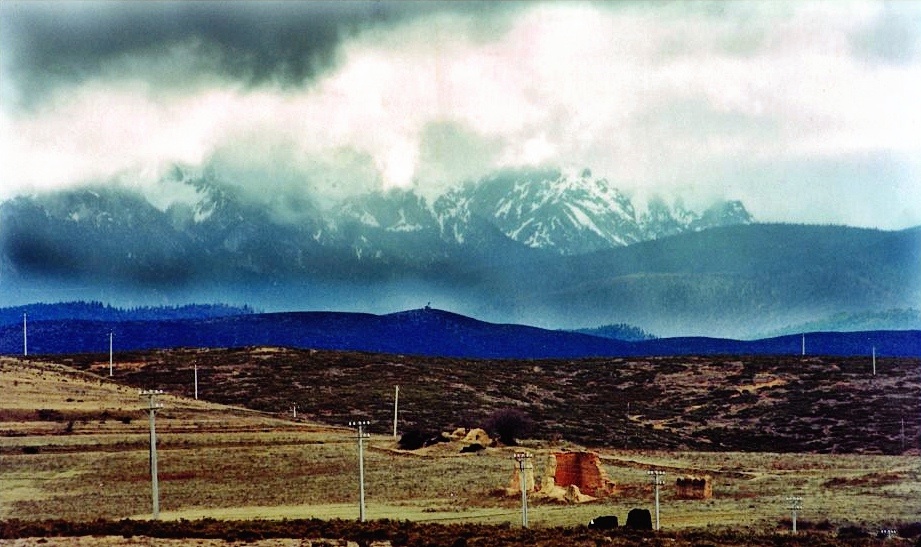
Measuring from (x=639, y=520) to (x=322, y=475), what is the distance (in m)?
41.5

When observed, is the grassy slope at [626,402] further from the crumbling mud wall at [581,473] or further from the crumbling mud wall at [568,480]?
the crumbling mud wall at [568,480]

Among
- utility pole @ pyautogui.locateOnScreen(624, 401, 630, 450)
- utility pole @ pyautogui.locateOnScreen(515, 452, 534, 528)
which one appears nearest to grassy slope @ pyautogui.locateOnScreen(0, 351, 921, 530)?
utility pole @ pyautogui.locateOnScreen(515, 452, 534, 528)

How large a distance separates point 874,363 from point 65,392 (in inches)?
3909

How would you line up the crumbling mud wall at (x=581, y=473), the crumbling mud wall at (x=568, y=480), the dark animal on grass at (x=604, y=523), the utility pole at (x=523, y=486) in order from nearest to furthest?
1. the dark animal on grass at (x=604, y=523)
2. the utility pole at (x=523, y=486)
3. the crumbling mud wall at (x=568, y=480)
4. the crumbling mud wall at (x=581, y=473)

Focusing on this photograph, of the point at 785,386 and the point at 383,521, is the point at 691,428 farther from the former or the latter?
the point at 383,521

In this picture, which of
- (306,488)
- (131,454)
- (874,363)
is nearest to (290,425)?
(131,454)

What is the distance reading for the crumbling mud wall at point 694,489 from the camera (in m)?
95.9

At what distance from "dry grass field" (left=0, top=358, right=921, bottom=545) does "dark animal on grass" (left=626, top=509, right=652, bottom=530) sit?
2003mm

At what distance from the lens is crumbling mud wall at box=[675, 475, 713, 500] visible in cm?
9588

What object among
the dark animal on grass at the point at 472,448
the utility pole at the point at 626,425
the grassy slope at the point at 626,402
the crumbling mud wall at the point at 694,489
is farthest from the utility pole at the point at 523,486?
the grassy slope at the point at 626,402

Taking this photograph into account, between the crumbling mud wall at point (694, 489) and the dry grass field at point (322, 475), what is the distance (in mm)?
899

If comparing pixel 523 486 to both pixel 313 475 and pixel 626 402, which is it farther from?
pixel 626 402

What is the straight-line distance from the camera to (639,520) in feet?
247

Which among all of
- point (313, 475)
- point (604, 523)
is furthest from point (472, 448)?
point (604, 523)
